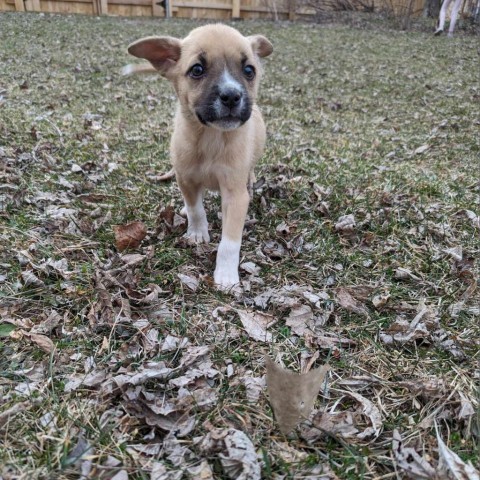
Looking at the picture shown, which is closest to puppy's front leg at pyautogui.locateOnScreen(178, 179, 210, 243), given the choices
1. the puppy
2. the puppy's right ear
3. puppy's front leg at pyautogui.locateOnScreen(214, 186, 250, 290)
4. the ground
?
the puppy

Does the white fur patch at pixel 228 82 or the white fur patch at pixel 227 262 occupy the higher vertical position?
the white fur patch at pixel 228 82

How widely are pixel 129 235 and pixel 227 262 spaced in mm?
752

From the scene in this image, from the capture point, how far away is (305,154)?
583 cm

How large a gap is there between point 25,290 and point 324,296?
1.79m

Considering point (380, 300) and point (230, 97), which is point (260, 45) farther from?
point (380, 300)

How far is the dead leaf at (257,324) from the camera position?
2.58 m

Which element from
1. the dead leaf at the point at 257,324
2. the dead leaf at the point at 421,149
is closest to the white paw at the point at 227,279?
the dead leaf at the point at 257,324

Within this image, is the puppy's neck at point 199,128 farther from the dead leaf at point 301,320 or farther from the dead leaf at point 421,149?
the dead leaf at point 421,149

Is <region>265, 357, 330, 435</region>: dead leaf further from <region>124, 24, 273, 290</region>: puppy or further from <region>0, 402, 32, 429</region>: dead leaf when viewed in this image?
<region>124, 24, 273, 290</region>: puppy

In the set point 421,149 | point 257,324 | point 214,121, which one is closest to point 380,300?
point 257,324

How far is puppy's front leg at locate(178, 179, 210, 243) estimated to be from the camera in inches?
142

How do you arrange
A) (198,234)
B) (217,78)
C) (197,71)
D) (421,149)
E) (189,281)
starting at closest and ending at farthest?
1. (189,281)
2. (217,78)
3. (197,71)
4. (198,234)
5. (421,149)

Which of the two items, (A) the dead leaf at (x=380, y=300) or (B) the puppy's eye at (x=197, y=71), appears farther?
(B) the puppy's eye at (x=197, y=71)

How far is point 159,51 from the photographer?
354cm
